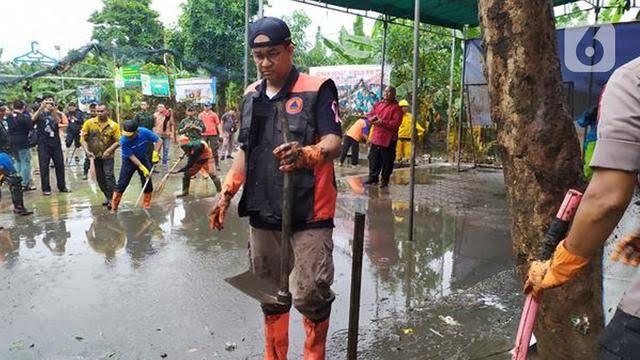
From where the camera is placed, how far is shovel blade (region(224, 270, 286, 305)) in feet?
9.26

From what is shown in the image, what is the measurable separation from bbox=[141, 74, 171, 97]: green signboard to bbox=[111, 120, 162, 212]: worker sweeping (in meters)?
10.0

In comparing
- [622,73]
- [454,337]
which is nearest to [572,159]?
[622,73]

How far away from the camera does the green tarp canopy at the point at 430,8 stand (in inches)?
406

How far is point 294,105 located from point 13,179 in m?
6.43

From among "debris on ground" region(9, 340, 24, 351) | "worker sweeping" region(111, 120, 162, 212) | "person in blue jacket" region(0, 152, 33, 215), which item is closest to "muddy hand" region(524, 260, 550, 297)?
"debris on ground" region(9, 340, 24, 351)

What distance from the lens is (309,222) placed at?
9.18 feet

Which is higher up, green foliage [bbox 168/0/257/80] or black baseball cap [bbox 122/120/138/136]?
green foliage [bbox 168/0/257/80]

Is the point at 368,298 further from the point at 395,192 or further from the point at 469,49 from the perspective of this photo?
the point at 469,49

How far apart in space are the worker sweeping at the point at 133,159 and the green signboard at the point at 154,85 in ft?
32.8

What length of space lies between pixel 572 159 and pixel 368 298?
89.4 inches

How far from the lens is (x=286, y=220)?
8.68ft

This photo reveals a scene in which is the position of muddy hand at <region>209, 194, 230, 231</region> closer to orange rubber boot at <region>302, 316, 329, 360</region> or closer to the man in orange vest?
the man in orange vest

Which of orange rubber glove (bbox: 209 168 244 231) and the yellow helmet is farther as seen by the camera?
the yellow helmet

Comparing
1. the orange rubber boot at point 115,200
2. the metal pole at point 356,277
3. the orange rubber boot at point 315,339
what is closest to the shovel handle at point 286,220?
the orange rubber boot at point 315,339
